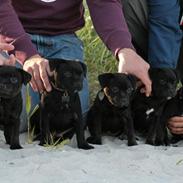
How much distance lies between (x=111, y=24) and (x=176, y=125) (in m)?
0.95

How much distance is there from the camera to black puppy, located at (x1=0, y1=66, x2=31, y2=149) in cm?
412

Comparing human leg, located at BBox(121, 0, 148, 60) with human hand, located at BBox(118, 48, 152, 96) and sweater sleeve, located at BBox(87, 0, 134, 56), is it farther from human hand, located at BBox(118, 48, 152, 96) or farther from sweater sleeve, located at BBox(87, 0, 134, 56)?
human hand, located at BBox(118, 48, 152, 96)

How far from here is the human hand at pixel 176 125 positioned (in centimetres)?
478

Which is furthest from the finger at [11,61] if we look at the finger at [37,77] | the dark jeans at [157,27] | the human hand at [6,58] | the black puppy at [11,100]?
the dark jeans at [157,27]

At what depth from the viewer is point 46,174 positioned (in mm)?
3533

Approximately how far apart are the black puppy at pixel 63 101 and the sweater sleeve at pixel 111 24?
14.5 inches

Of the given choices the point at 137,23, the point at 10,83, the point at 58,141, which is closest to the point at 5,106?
the point at 10,83

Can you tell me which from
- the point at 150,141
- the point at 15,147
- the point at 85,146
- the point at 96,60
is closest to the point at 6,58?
the point at 15,147

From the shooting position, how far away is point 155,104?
15.5 feet

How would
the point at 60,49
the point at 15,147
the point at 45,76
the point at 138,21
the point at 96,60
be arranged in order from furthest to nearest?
the point at 96,60 < the point at 138,21 < the point at 60,49 < the point at 15,147 < the point at 45,76

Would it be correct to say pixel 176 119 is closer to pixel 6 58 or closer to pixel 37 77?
pixel 37 77

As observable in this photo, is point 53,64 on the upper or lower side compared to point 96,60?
upper

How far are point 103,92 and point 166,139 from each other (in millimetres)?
624

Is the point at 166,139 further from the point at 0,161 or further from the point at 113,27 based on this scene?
the point at 0,161
